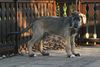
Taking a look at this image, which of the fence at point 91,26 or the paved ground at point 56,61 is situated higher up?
the fence at point 91,26

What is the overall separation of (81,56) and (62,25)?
37.8 inches

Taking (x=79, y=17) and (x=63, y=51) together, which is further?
(x=63, y=51)

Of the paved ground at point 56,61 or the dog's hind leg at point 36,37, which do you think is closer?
the paved ground at point 56,61

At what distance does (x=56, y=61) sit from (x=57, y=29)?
45.5 inches

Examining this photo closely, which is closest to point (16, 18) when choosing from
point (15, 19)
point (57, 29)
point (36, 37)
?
point (15, 19)

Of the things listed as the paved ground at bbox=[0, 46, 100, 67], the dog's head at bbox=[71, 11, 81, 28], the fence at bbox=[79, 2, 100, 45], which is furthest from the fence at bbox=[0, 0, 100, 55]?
the dog's head at bbox=[71, 11, 81, 28]

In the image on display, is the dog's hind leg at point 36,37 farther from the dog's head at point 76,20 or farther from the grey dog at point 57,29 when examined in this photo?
the dog's head at point 76,20

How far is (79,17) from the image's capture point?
977 centimetres

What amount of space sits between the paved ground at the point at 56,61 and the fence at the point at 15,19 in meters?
0.59

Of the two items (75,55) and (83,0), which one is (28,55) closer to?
(75,55)

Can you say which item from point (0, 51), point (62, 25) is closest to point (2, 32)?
point (0, 51)

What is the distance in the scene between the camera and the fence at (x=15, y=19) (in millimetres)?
10602

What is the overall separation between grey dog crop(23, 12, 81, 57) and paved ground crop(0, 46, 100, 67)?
326mm

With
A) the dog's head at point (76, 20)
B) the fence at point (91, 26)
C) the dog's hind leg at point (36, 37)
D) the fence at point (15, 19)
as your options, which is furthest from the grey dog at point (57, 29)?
the fence at point (91, 26)
